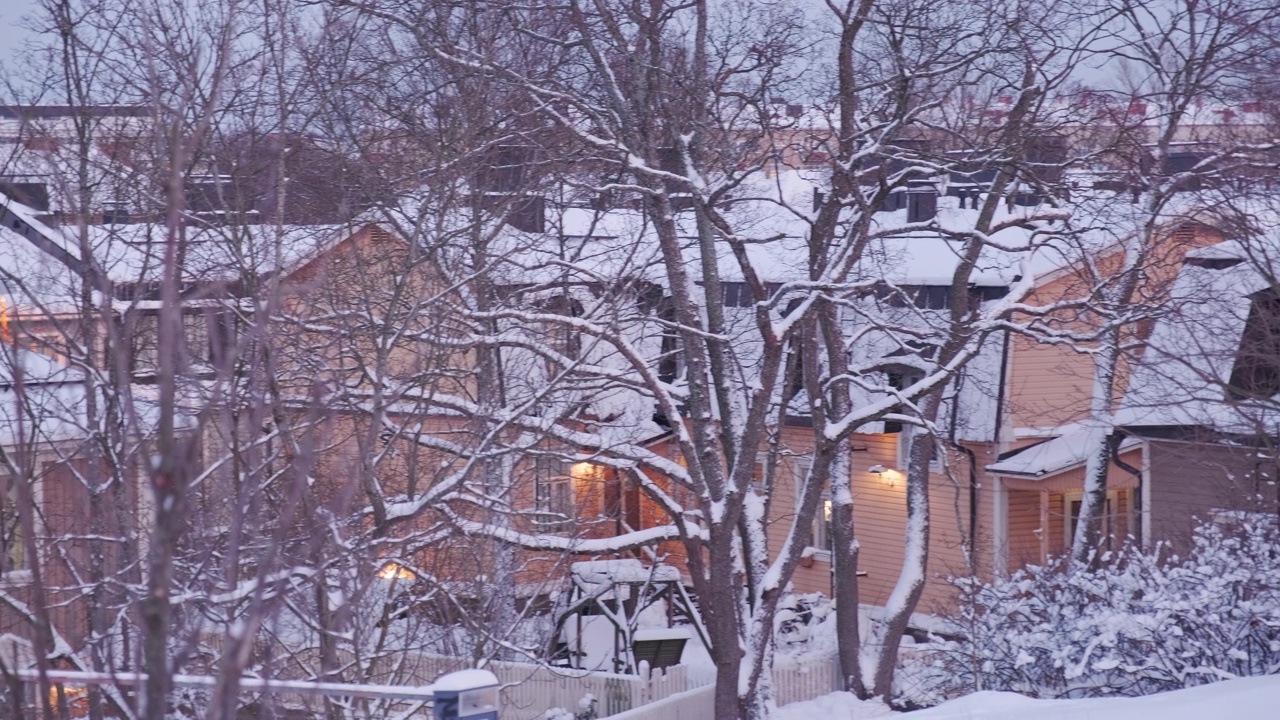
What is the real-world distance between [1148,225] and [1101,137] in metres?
3.79

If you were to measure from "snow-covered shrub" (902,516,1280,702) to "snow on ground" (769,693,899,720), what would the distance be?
2.87 m

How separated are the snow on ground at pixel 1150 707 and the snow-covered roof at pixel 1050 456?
495 inches

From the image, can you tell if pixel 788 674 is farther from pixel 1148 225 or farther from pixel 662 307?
pixel 1148 225

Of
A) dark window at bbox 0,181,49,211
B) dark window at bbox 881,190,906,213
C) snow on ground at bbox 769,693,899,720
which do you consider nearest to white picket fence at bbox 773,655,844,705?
snow on ground at bbox 769,693,899,720

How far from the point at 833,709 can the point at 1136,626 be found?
644 centimetres

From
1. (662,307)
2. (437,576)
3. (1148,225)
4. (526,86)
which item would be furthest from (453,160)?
(1148,225)

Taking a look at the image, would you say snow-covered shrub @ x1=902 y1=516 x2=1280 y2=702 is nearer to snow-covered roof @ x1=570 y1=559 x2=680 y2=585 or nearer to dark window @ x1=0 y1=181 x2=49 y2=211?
snow-covered roof @ x1=570 y1=559 x2=680 y2=585

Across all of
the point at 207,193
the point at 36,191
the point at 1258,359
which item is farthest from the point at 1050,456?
the point at 36,191

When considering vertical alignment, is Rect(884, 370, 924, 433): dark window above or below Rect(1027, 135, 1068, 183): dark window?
below

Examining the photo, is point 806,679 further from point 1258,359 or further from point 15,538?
point 15,538

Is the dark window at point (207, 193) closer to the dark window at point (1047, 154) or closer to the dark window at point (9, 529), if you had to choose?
the dark window at point (9, 529)

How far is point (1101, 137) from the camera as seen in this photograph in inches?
717

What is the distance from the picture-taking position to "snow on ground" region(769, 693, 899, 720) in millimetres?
14844

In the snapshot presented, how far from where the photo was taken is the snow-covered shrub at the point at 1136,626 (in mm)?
9227
